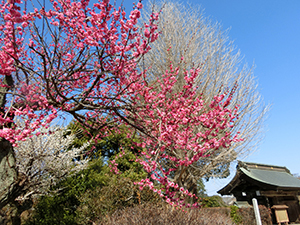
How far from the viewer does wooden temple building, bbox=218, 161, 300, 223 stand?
1189 centimetres

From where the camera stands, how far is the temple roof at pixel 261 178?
11773 mm

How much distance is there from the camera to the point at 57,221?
308 inches

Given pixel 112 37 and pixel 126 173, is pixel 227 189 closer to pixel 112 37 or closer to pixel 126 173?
pixel 126 173

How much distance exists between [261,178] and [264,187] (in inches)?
20.3

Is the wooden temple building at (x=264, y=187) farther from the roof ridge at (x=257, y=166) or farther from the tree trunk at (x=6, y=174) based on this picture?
the tree trunk at (x=6, y=174)

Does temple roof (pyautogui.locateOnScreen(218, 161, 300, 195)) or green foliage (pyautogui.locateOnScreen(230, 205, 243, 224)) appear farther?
temple roof (pyautogui.locateOnScreen(218, 161, 300, 195))

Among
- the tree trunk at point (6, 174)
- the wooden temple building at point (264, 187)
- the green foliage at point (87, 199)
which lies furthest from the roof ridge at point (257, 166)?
the tree trunk at point (6, 174)

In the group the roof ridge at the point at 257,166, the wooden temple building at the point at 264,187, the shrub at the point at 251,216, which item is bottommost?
the shrub at the point at 251,216

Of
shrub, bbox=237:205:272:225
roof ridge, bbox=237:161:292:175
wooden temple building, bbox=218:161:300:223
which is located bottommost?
shrub, bbox=237:205:272:225

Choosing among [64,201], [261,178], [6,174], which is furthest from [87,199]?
[261,178]

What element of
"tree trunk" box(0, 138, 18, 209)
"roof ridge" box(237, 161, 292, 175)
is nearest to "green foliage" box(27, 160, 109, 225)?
"tree trunk" box(0, 138, 18, 209)

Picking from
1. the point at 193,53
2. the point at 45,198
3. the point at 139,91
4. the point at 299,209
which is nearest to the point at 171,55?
the point at 193,53

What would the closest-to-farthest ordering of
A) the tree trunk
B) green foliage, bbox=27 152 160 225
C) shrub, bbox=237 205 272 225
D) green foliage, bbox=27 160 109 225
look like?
the tree trunk → green foliage, bbox=27 152 160 225 → green foliage, bbox=27 160 109 225 → shrub, bbox=237 205 272 225

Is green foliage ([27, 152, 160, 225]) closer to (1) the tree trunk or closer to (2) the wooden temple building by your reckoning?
(1) the tree trunk
